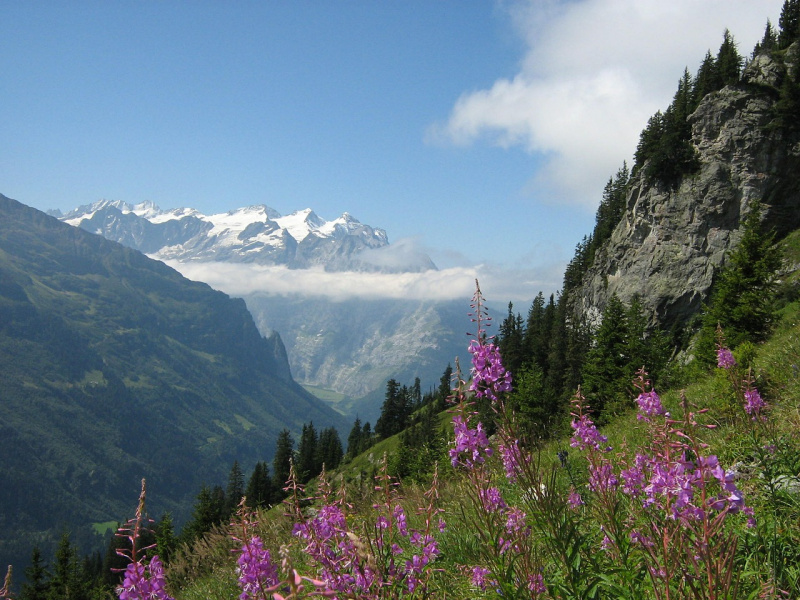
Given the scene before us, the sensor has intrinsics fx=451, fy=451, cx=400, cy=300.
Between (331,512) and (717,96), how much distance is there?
251 ft

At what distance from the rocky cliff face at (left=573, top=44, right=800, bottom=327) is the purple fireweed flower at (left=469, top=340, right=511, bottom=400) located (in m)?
59.3

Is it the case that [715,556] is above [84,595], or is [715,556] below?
above

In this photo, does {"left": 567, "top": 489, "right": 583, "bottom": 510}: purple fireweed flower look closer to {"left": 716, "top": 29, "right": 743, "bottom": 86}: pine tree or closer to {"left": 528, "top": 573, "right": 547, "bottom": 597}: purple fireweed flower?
{"left": 528, "top": 573, "right": 547, "bottom": 597}: purple fireweed flower

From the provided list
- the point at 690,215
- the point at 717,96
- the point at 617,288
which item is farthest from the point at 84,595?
the point at 717,96

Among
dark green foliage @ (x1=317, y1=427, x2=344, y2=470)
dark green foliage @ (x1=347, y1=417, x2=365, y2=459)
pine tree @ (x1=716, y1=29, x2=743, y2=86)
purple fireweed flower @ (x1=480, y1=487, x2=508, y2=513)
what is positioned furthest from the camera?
dark green foliage @ (x1=347, y1=417, x2=365, y2=459)

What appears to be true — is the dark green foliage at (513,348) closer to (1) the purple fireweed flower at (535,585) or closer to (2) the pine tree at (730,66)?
(2) the pine tree at (730,66)

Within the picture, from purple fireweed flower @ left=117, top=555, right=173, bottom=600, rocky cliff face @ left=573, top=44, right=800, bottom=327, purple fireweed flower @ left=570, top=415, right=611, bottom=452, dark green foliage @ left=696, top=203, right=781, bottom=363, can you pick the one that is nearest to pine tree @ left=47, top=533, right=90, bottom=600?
purple fireweed flower @ left=117, top=555, right=173, bottom=600

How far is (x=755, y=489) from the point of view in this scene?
5480 mm

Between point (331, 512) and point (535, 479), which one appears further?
point (331, 512)

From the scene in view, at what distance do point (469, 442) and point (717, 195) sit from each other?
69.0 m

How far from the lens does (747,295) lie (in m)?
21.6

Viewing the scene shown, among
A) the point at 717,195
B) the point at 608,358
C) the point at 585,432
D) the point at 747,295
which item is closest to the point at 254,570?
the point at 585,432

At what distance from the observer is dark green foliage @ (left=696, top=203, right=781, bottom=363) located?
2131 centimetres

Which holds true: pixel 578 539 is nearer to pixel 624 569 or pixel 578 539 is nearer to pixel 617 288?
pixel 624 569
